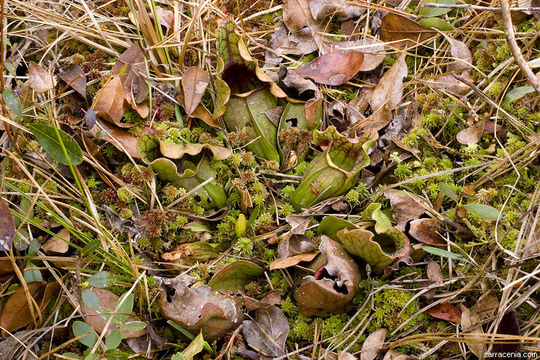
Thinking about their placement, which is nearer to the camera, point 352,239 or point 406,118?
point 352,239

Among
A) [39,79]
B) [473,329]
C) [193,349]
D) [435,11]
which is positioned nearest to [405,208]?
[473,329]

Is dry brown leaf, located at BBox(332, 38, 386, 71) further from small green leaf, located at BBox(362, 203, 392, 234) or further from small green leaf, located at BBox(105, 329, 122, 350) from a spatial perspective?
small green leaf, located at BBox(105, 329, 122, 350)

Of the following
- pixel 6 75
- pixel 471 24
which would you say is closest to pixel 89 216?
pixel 6 75

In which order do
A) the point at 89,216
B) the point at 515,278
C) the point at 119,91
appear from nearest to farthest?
the point at 515,278 → the point at 89,216 → the point at 119,91

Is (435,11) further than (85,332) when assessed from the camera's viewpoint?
Yes

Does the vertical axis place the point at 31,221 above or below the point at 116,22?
below

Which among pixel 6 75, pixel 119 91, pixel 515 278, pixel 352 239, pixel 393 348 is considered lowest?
pixel 393 348

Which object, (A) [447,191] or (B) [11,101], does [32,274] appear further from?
(A) [447,191]

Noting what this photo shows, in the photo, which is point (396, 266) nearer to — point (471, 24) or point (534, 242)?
point (534, 242)
